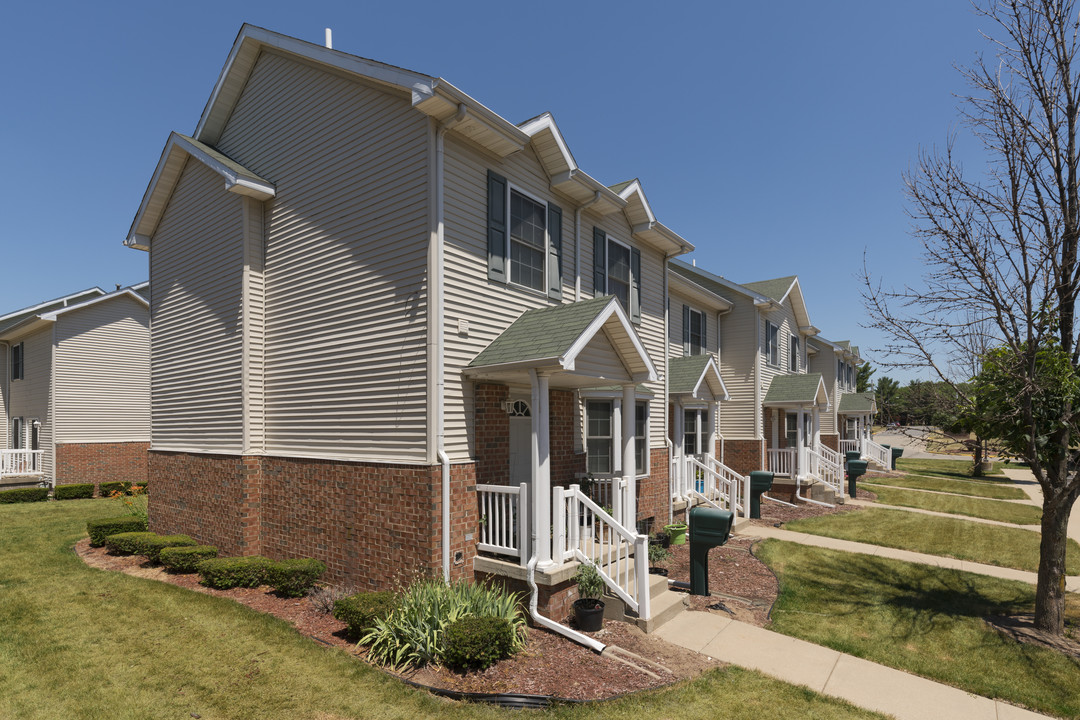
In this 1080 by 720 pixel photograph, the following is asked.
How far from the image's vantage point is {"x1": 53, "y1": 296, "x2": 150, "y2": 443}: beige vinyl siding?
2164 cm

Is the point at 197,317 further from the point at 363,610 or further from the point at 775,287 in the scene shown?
the point at 775,287

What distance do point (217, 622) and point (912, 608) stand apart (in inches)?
413

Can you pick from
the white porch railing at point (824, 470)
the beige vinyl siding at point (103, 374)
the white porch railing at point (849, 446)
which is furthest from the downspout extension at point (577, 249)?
the white porch railing at point (849, 446)

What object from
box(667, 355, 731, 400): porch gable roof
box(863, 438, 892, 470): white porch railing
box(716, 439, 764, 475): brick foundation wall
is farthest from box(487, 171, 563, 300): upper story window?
box(863, 438, 892, 470): white porch railing

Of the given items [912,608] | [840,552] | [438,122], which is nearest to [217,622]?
[438,122]

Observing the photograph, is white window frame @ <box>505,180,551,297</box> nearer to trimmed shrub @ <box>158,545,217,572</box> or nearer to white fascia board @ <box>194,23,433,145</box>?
white fascia board @ <box>194,23,433,145</box>

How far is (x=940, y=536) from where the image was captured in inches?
591

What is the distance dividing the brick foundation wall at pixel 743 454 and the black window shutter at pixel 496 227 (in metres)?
14.2

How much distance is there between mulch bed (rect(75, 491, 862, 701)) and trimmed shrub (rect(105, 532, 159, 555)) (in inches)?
13.8

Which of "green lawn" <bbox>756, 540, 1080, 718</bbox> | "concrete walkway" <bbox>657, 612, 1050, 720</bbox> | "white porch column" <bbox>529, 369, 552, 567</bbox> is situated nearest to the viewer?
"concrete walkway" <bbox>657, 612, 1050, 720</bbox>

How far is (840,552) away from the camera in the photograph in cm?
1278

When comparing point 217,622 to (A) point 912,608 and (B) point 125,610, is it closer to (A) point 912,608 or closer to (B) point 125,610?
(B) point 125,610

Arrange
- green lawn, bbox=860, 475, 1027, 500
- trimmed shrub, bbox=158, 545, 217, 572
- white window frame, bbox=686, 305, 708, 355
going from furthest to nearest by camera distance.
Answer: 1. green lawn, bbox=860, 475, 1027, 500
2. white window frame, bbox=686, 305, 708, 355
3. trimmed shrub, bbox=158, 545, 217, 572

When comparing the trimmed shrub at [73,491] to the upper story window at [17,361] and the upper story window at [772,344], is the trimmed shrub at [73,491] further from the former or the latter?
the upper story window at [772,344]
